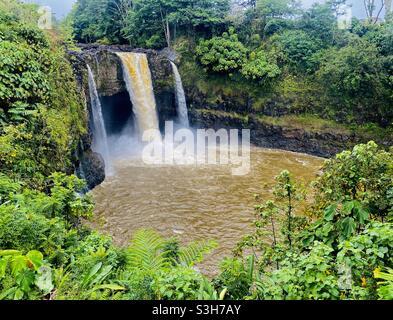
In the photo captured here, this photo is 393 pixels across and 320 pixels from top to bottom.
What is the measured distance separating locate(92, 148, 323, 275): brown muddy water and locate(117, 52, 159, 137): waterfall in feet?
8.72

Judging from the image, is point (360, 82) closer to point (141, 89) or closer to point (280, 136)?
point (280, 136)

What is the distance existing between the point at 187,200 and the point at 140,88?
7.47 m

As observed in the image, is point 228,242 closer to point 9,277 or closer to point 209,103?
point 9,277

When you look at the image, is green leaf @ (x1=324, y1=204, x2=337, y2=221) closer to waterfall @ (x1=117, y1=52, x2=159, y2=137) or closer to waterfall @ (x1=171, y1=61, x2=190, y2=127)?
waterfall @ (x1=117, y1=52, x2=159, y2=137)

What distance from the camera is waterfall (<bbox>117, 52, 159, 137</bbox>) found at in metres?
15.3

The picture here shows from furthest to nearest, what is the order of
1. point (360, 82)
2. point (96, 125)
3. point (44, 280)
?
point (360, 82) → point (96, 125) → point (44, 280)

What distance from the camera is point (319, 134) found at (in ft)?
50.8

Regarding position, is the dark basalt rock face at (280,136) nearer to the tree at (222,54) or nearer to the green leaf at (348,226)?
the tree at (222,54)

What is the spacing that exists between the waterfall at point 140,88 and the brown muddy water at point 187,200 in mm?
2657

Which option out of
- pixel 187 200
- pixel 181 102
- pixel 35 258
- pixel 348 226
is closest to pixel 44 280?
pixel 35 258

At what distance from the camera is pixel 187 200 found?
10.3 metres

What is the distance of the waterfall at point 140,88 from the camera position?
15258 millimetres
